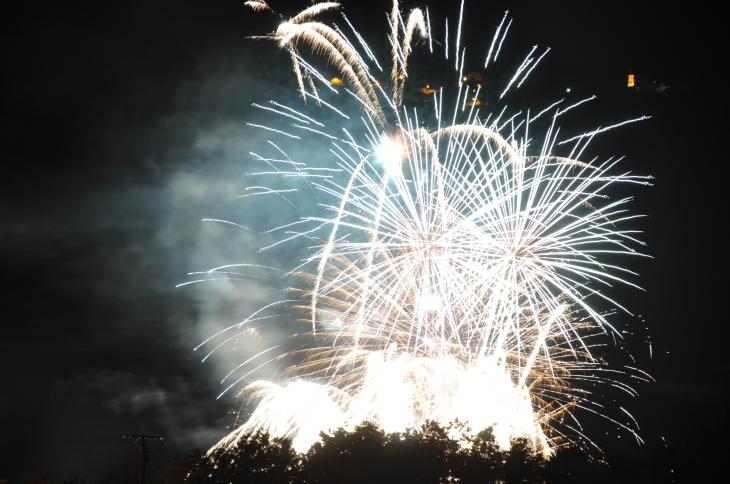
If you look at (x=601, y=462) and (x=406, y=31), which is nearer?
(x=601, y=462)

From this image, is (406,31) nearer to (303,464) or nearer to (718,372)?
(303,464)

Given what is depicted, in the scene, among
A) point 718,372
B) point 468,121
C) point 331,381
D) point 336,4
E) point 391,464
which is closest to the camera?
point 391,464

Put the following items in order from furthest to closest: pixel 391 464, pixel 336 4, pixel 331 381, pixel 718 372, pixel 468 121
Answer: pixel 718 372
pixel 331 381
pixel 468 121
pixel 336 4
pixel 391 464

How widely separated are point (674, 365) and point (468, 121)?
25930mm

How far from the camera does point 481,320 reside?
1306 centimetres

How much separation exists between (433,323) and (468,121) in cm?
494

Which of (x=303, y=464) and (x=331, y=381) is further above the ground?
(x=331, y=381)

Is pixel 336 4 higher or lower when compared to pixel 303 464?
higher

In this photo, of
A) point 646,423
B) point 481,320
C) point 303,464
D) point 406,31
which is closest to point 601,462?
point 481,320

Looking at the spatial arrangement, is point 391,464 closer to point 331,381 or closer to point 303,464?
point 303,464

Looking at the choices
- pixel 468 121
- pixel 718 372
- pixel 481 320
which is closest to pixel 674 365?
pixel 718 372

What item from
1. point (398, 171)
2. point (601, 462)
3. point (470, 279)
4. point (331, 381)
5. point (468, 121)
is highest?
point (468, 121)

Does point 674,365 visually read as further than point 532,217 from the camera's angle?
Yes

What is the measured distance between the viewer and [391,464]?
33.2ft
